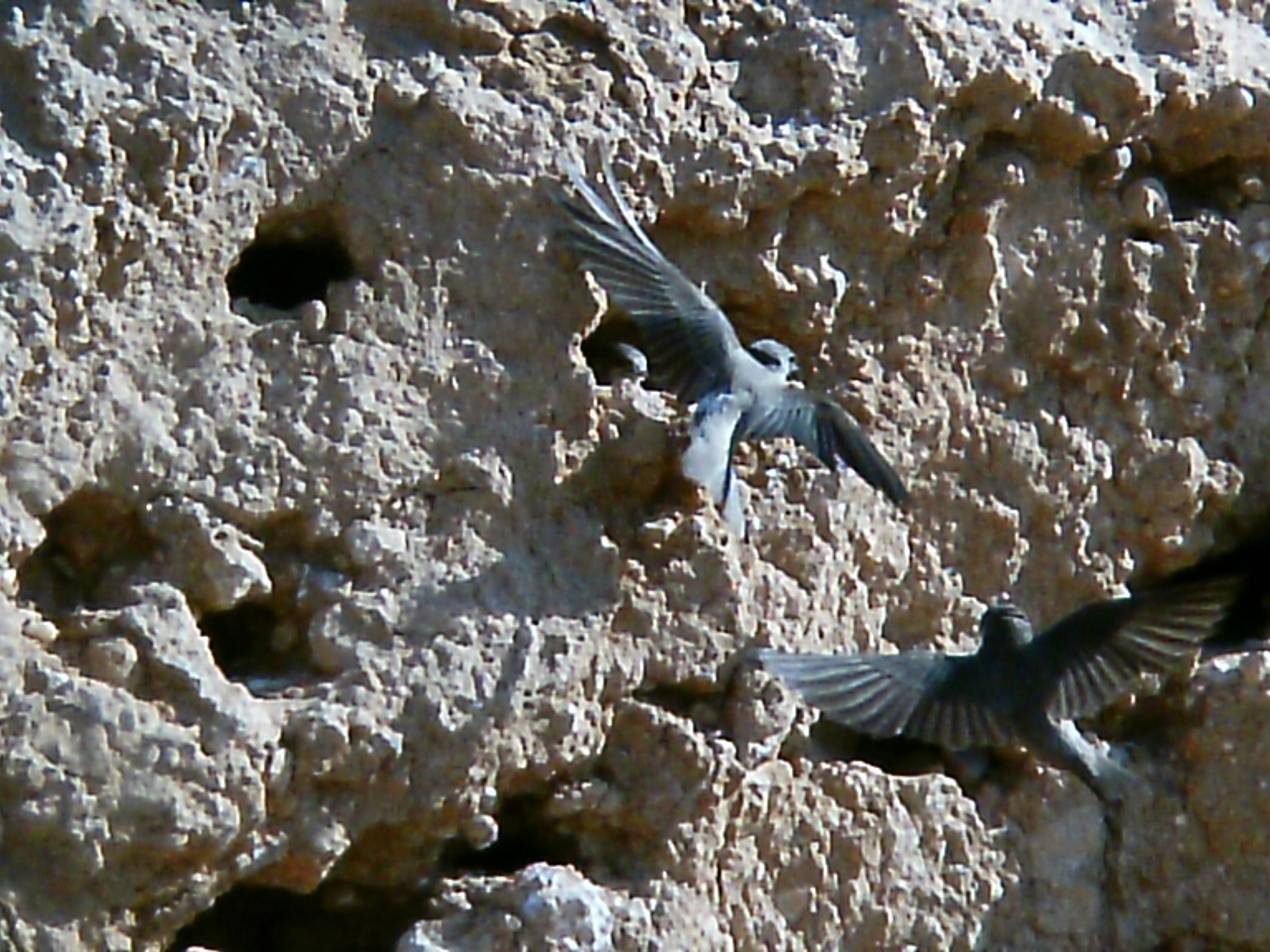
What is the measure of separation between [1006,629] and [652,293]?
0.48 metres

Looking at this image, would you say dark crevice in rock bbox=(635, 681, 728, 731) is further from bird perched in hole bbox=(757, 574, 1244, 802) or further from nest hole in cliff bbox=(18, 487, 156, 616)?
nest hole in cliff bbox=(18, 487, 156, 616)

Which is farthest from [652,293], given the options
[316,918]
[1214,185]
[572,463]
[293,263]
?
[1214,185]

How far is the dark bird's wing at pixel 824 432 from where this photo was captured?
2178 millimetres

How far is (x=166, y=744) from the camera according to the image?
1872 mm

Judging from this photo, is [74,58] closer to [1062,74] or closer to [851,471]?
[851,471]

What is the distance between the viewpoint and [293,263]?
216cm

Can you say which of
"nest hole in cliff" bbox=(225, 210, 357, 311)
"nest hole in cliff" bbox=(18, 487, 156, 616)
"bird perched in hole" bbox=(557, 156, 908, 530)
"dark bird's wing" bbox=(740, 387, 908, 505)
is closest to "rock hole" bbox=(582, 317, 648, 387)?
"bird perched in hole" bbox=(557, 156, 908, 530)

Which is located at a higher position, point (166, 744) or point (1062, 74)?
point (1062, 74)

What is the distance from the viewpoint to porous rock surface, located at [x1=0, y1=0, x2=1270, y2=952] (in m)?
1.93

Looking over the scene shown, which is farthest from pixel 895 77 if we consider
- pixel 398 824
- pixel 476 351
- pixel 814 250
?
pixel 398 824

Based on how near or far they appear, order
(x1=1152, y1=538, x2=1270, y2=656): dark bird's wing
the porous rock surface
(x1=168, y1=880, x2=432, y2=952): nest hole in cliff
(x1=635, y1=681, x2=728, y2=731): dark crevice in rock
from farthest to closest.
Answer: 1. (x1=1152, y1=538, x2=1270, y2=656): dark bird's wing
2. (x1=635, y1=681, x2=728, y2=731): dark crevice in rock
3. (x1=168, y1=880, x2=432, y2=952): nest hole in cliff
4. the porous rock surface

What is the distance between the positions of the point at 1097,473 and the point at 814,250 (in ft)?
1.40

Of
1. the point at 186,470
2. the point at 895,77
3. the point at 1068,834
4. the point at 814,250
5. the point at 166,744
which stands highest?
the point at 895,77

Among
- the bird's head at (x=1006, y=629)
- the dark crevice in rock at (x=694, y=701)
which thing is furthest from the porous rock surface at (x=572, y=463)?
the bird's head at (x=1006, y=629)
